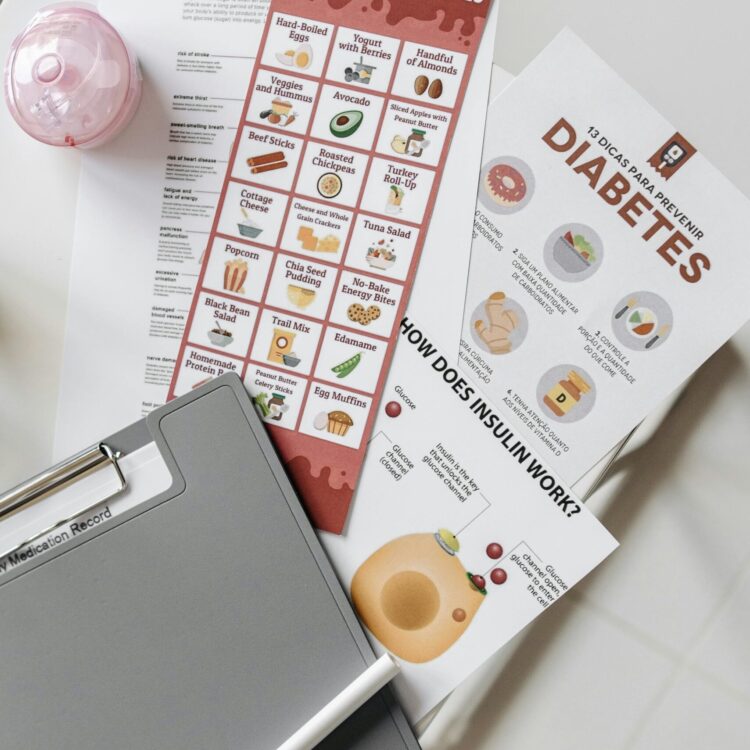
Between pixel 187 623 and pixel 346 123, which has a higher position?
pixel 346 123

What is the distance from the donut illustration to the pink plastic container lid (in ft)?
0.81

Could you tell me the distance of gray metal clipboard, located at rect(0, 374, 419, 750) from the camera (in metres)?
0.48

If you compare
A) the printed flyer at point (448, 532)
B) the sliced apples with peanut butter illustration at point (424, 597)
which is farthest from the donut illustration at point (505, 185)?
the sliced apples with peanut butter illustration at point (424, 597)

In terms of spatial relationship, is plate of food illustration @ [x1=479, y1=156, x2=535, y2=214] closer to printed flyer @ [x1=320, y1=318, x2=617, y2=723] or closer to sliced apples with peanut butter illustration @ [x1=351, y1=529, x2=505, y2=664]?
printed flyer @ [x1=320, y1=318, x2=617, y2=723]

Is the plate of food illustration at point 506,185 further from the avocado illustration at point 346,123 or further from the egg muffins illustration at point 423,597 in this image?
the egg muffins illustration at point 423,597

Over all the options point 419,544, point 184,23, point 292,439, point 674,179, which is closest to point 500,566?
point 419,544

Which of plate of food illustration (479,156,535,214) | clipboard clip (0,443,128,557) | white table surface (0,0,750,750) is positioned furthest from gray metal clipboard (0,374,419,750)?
plate of food illustration (479,156,535,214)

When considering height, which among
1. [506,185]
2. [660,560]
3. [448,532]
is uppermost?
[506,185]

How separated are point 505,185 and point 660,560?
1.20ft

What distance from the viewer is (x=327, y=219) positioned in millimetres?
506

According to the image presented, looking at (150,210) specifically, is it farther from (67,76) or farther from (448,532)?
(448,532)

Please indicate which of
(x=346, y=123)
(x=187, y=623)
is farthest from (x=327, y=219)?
(x=187, y=623)

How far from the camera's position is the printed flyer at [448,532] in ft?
1.64

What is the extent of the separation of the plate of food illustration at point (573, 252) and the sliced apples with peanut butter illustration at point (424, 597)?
0.19 metres
